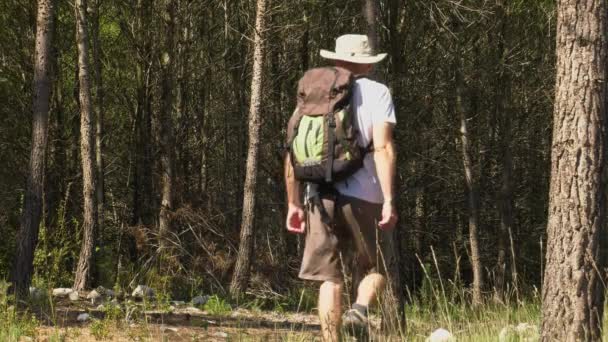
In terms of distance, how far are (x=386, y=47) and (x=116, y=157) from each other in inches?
279

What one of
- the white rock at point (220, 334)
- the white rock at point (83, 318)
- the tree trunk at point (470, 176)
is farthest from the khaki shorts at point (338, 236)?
the tree trunk at point (470, 176)

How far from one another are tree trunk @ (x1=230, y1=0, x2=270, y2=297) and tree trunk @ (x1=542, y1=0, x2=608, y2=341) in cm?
858

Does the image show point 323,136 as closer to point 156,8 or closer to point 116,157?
point 156,8

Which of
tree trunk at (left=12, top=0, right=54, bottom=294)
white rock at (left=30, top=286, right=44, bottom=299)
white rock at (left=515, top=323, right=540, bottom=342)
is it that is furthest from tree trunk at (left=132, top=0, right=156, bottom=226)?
white rock at (left=515, top=323, right=540, bottom=342)

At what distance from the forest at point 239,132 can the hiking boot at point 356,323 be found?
7360mm

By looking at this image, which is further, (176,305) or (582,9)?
(176,305)

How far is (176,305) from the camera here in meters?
11.3

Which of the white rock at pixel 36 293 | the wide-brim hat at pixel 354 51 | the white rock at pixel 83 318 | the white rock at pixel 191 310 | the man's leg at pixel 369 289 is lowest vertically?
the white rock at pixel 191 310

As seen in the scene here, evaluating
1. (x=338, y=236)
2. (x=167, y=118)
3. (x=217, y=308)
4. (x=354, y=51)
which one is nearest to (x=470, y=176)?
(x=167, y=118)

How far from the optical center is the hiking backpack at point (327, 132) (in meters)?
5.40

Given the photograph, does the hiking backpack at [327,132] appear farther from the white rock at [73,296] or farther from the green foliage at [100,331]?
the white rock at [73,296]

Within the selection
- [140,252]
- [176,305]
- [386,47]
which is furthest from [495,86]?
[176,305]

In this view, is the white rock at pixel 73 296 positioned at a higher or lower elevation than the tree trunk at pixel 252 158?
lower

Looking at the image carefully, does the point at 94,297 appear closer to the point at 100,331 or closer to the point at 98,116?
the point at 100,331
